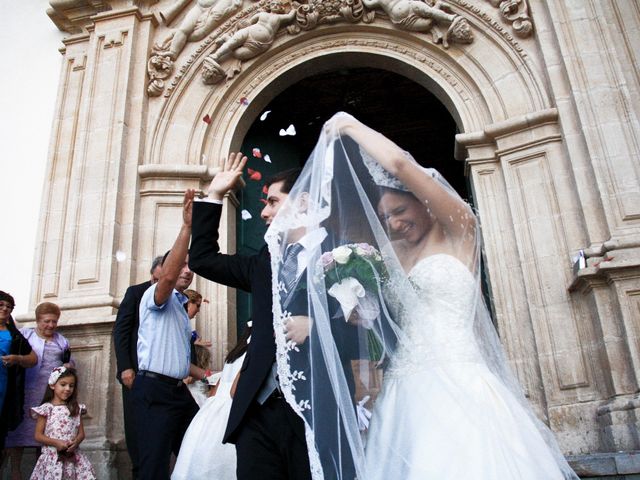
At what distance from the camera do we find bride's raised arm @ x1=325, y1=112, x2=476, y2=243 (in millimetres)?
A: 2217

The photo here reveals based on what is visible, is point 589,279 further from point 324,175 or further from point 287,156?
point 287,156

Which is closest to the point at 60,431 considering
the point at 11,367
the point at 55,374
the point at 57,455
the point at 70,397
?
the point at 57,455

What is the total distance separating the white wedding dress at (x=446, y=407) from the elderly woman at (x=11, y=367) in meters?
3.80

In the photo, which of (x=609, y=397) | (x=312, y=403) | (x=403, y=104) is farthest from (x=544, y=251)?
(x=403, y=104)

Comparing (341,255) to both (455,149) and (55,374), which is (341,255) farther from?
(455,149)

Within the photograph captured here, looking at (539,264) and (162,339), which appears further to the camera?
(539,264)

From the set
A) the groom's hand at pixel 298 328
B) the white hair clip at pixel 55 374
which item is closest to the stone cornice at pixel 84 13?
the white hair clip at pixel 55 374

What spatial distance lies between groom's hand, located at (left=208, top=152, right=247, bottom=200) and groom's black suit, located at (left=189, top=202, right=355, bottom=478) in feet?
0.18

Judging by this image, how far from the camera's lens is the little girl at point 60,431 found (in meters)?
4.59

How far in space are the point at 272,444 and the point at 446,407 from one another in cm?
64

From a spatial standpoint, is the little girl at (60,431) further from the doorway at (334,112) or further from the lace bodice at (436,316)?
the lace bodice at (436,316)

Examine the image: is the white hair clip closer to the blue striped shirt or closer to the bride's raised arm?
the blue striped shirt

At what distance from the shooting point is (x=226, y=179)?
2512 millimetres

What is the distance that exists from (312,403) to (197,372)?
3.08 meters
